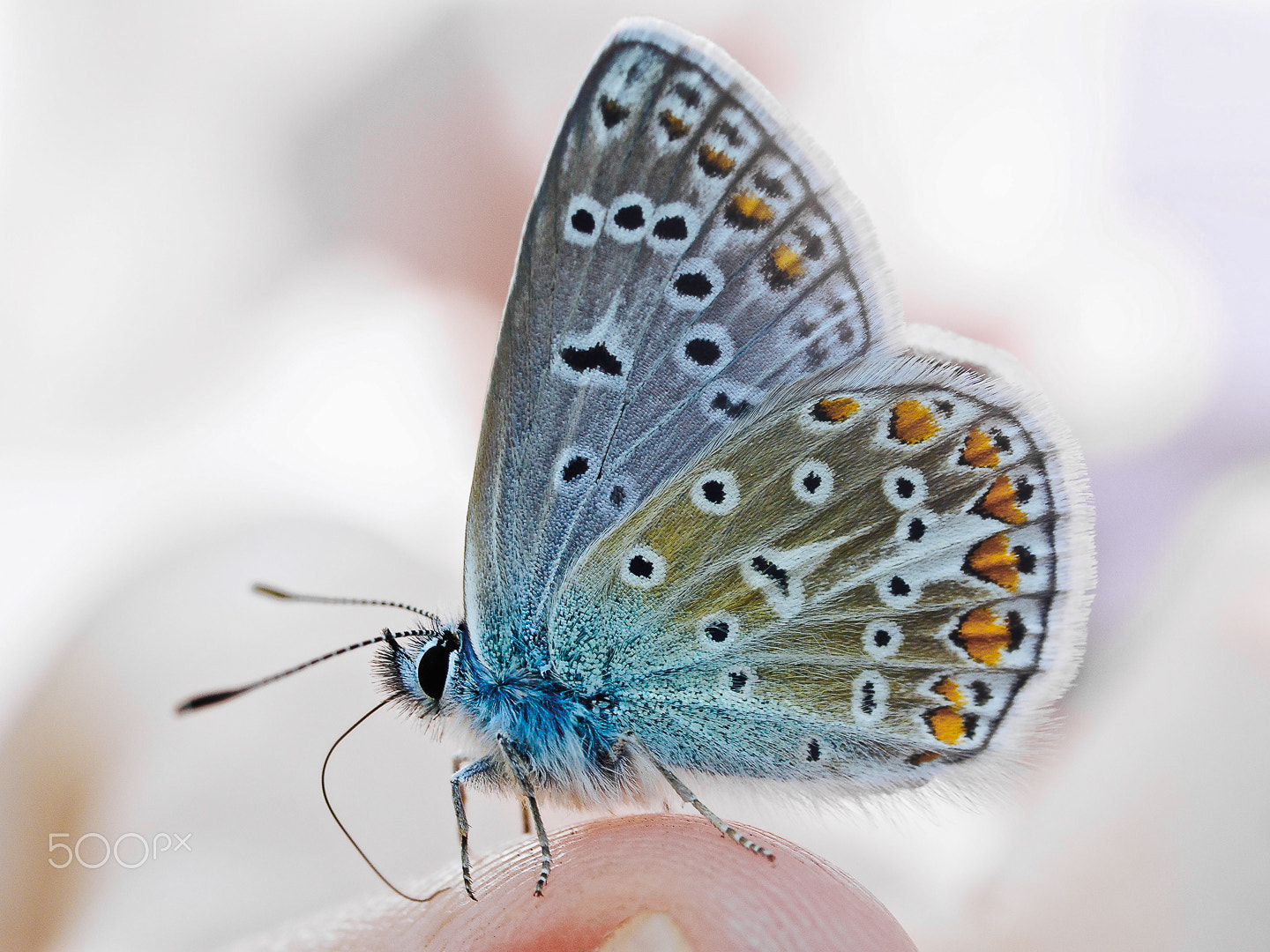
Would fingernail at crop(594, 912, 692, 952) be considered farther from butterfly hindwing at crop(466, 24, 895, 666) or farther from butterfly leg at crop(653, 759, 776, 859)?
butterfly hindwing at crop(466, 24, 895, 666)

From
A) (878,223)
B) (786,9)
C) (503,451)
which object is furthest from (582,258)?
(786,9)

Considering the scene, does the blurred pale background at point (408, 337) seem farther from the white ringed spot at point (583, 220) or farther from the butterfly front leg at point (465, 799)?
the white ringed spot at point (583, 220)

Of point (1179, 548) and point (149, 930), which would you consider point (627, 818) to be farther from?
point (1179, 548)

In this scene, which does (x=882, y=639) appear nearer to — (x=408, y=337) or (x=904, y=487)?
(x=904, y=487)

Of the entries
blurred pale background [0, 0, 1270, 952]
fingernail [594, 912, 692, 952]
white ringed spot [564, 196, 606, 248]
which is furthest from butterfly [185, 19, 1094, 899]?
blurred pale background [0, 0, 1270, 952]

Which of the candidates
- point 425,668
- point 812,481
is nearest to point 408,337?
point 425,668

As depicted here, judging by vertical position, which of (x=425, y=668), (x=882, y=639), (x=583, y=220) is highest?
(x=583, y=220)

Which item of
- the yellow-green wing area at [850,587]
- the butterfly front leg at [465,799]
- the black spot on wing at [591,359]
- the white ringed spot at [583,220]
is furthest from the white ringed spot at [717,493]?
the butterfly front leg at [465,799]
